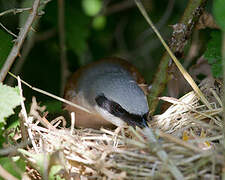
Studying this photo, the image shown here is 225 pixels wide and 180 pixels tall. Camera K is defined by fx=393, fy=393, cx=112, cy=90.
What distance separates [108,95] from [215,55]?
726 millimetres

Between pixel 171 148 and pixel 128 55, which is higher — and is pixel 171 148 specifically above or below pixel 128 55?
below

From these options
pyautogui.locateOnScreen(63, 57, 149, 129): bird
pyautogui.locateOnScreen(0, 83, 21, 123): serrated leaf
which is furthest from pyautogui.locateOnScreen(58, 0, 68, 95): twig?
pyautogui.locateOnScreen(0, 83, 21, 123): serrated leaf

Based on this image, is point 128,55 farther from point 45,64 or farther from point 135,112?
point 135,112

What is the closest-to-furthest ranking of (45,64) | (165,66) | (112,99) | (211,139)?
(211,139), (112,99), (165,66), (45,64)

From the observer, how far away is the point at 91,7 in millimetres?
3648

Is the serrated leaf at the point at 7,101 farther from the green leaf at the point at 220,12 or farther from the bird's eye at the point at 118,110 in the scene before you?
the green leaf at the point at 220,12

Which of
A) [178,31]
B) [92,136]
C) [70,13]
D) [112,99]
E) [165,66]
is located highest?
[70,13]

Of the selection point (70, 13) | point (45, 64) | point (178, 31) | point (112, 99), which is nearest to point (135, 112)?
point (112, 99)

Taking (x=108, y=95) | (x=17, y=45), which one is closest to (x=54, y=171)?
(x=17, y=45)

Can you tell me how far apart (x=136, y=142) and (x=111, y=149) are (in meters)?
0.13

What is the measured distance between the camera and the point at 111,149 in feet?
6.23

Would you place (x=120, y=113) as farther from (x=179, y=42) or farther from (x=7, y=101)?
(x=7, y=101)

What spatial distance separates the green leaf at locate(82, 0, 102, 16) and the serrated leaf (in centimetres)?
195

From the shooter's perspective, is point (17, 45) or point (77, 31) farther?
point (77, 31)
